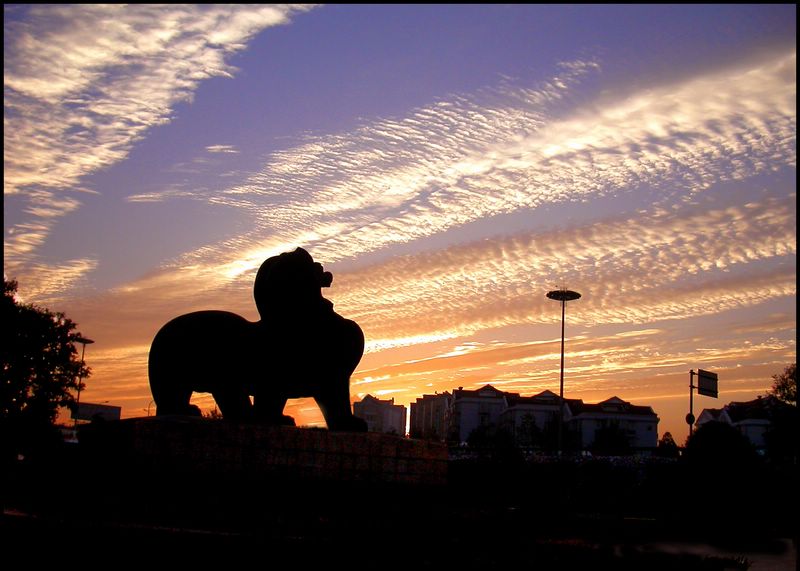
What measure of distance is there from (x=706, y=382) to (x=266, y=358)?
1086 inches

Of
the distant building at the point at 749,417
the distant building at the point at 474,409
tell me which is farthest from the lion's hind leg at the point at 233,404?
the distant building at the point at 474,409

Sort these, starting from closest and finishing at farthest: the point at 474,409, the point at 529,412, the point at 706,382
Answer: the point at 706,382 → the point at 529,412 → the point at 474,409

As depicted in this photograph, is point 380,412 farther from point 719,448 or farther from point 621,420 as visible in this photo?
point 719,448

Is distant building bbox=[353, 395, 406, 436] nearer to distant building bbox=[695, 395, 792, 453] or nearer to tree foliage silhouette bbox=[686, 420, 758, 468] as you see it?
distant building bbox=[695, 395, 792, 453]

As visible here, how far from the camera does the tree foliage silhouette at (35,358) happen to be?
4422cm

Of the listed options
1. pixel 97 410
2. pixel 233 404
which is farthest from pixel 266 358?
pixel 97 410

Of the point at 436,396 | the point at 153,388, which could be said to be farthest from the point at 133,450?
the point at 436,396

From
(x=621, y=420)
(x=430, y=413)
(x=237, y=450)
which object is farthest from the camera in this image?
(x=430, y=413)

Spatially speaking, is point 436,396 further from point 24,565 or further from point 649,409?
point 24,565

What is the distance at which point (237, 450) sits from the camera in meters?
12.9

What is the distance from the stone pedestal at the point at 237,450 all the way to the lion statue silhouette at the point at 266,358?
1008mm

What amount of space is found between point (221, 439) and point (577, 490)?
33.7 ft

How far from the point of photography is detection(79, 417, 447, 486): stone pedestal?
12.9m

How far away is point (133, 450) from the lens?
42.4ft
